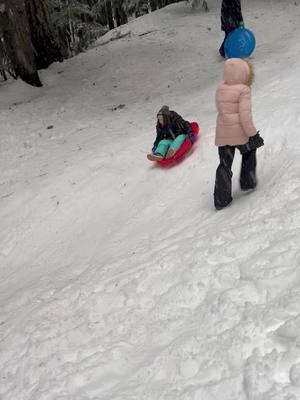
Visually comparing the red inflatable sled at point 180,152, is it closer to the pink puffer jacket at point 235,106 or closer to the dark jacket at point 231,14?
the pink puffer jacket at point 235,106

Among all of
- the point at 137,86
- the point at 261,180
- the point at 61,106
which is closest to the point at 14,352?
the point at 261,180

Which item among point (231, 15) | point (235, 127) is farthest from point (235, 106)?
point (231, 15)

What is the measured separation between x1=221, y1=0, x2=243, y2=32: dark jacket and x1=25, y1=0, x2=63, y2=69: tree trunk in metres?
5.29

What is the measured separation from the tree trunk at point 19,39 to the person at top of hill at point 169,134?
6.92 m

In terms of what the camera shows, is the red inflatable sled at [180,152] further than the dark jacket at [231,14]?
No

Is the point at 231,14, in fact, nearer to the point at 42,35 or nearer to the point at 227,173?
the point at 42,35

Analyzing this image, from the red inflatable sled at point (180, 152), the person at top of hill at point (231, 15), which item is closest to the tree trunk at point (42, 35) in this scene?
the person at top of hill at point (231, 15)

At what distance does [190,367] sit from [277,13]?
1602 cm

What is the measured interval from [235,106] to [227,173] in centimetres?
83

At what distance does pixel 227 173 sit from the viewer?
570cm

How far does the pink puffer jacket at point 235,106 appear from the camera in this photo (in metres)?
5.19

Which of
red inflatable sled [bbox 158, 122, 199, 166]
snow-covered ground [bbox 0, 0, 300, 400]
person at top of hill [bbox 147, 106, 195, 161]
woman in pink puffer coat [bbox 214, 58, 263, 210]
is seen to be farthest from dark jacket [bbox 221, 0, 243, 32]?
woman in pink puffer coat [bbox 214, 58, 263, 210]

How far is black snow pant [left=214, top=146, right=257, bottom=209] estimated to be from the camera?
18.6 feet

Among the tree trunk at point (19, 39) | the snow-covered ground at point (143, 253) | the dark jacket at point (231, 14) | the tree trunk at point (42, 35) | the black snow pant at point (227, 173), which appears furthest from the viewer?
the tree trunk at point (42, 35)
